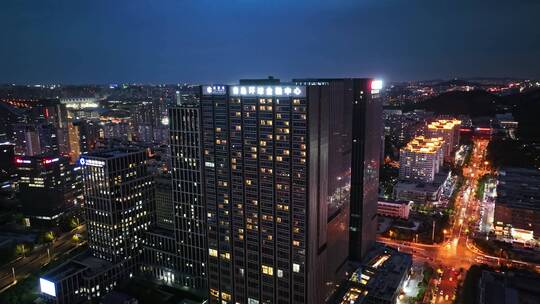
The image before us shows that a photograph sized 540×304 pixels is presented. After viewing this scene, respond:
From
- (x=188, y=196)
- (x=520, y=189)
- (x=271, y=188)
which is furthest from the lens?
(x=520, y=189)

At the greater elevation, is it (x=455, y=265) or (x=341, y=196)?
(x=341, y=196)

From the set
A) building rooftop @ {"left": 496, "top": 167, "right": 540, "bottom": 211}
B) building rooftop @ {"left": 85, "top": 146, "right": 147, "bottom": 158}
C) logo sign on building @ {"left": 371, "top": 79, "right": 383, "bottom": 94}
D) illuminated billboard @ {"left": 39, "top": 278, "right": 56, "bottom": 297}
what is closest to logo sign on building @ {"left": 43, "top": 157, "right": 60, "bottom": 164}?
building rooftop @ {"left": 85, "top": 146, "right": 147, "bottom": 158}

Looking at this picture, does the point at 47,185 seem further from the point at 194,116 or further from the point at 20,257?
the point at 194,116

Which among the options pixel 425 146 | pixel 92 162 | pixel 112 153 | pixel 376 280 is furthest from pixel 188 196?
pixel 425 146

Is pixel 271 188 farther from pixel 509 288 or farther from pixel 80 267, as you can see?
pixel 509 288

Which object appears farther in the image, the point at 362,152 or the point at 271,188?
the point at 362,152

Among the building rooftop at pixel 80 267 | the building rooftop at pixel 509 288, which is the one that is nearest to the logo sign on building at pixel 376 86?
the building rooftop at pixel 509 288

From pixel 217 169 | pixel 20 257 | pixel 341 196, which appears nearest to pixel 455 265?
pixel 341 196
